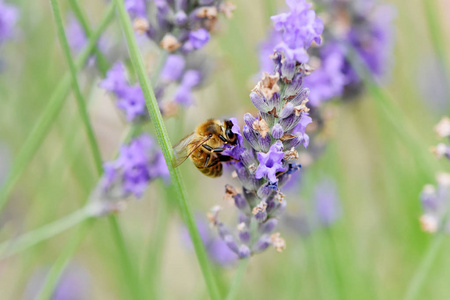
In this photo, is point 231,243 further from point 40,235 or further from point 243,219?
point 40,235

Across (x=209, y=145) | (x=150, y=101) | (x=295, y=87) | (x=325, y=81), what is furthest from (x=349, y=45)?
(x=150, y=101)

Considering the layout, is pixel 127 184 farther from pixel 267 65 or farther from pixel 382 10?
pixel 382 10

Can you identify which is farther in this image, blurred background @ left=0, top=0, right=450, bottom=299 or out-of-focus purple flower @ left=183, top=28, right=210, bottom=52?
blurred background @ left=0, top=0, right=450, bottom=299

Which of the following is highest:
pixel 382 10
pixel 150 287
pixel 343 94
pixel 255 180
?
pixel 382 10

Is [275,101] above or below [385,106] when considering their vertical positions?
below

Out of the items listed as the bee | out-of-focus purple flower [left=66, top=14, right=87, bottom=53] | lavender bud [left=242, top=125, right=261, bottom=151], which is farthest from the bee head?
out-of-focus purple flower [left=66, top=14, right=87, bottom=53]

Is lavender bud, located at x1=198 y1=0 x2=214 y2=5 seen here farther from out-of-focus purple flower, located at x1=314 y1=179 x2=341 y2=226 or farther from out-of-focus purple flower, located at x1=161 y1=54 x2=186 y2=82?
out-of-focus purple flower, located at x1=314 y1=179 x2=341 y2=226

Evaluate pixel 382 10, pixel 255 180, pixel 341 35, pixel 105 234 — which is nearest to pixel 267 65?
pixel 341 35
